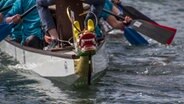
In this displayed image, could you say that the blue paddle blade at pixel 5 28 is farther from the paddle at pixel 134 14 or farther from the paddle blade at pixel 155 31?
the paddle at pixel 134 14

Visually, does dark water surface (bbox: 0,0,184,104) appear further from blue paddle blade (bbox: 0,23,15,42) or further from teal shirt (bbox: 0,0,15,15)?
teal shirt (bbox: 0,0,15,15)

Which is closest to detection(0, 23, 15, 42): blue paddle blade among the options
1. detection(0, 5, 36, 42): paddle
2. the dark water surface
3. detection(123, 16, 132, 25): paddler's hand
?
detection(0, 5, 36, 42): paddle

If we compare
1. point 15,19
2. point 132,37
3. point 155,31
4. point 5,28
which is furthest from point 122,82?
point 5,28

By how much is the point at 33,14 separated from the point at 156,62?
7.33 ft

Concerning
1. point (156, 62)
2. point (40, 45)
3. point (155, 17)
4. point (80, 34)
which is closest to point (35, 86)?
point (40, 45)

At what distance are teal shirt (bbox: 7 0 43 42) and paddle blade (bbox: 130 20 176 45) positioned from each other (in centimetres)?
148

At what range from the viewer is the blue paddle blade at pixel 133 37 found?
457 inches

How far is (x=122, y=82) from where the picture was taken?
410 inches

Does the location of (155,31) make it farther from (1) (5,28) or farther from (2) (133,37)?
(1) (5,28)

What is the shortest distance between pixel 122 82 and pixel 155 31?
1.17 metres

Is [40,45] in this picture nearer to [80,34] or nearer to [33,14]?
[33,14]

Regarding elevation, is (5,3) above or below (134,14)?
above

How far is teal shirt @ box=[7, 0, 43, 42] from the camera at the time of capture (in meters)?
10.9

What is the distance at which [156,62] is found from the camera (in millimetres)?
11828
